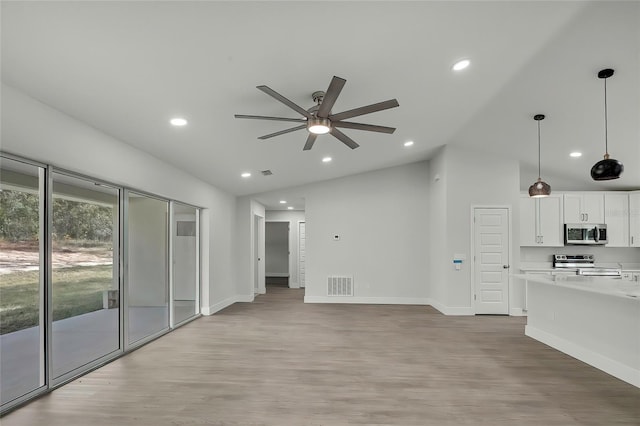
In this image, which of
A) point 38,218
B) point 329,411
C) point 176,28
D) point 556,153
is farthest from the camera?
point 556,153

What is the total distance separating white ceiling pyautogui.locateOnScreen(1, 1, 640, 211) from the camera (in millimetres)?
2260

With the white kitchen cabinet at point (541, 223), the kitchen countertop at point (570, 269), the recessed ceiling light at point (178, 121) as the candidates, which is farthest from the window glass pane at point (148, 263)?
the kitchen countertop at point (570, 269)

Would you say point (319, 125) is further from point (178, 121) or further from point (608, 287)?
point (608, 287)

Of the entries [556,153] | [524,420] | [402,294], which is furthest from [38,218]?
[556,153]

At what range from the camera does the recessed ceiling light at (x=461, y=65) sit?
3.54 meters

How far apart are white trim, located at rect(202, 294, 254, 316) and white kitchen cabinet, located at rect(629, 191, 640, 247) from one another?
7.99 m

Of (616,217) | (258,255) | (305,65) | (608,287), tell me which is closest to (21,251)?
(305,65)

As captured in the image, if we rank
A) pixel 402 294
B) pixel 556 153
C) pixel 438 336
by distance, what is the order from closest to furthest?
pixel 438 336 → pixel 556 153 → pixel 402 294

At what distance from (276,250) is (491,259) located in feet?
27.2

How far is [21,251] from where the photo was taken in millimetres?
3393

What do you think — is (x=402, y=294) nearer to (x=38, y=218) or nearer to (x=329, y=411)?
(x=329, y=411)

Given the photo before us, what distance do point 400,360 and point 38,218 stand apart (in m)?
3.98

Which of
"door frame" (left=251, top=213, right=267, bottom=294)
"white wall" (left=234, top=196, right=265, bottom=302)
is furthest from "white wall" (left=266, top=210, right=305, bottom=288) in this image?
"white wall" (left=234, top=196, right=265, bottom=302)

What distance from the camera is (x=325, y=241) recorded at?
8281mm
